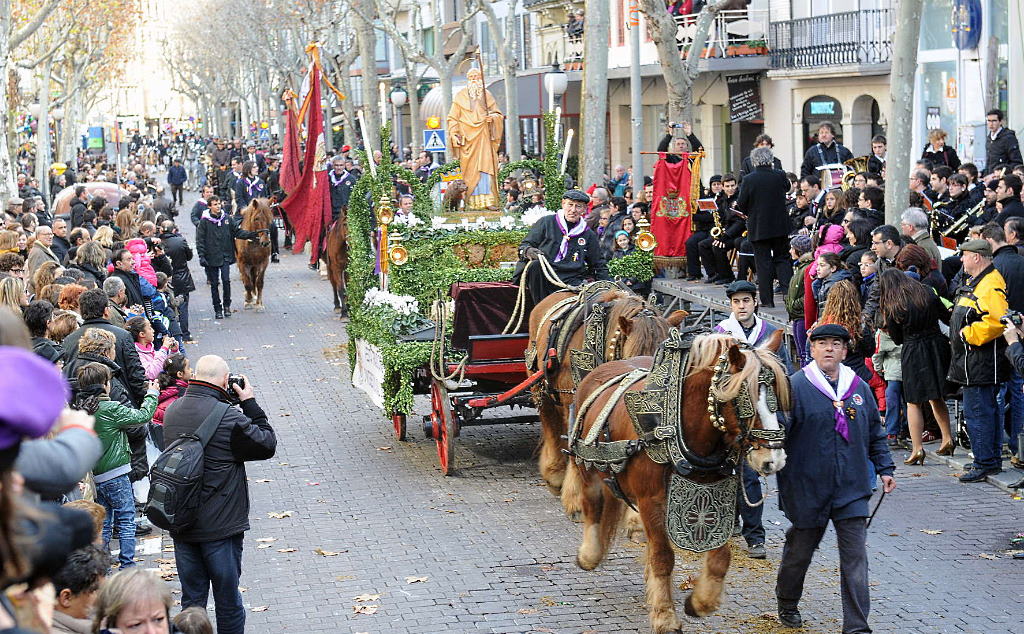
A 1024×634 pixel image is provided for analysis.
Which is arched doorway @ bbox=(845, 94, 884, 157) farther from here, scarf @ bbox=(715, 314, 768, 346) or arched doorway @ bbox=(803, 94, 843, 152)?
scarf @ bbox=(715, 314, 768, 346)

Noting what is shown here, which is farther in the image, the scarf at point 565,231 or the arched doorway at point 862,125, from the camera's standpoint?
the arched doorway at point 862,125

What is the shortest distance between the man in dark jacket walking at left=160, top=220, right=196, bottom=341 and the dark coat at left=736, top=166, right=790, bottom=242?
25.9 ft

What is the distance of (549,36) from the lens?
45750 mm

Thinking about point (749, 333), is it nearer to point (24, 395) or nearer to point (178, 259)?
point (24, 395)

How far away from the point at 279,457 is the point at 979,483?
19.8 feet

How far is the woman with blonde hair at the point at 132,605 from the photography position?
187 inches

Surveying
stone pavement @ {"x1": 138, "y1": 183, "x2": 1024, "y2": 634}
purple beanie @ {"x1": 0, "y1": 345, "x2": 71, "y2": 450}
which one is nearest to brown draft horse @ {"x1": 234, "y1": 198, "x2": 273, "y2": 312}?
stone pavement @ {"x1": 138, "y1": 183, "x2": 1024, "y2": 634}

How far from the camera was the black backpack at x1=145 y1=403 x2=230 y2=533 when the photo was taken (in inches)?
262

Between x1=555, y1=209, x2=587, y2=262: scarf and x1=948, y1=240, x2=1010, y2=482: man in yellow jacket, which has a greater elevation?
x1=555, y1=209, x2=587, y2=262: scarf

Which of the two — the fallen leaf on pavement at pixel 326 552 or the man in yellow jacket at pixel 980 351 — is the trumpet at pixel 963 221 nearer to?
the man in yellow jacket at pixel 980 351

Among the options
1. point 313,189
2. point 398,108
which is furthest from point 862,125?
point 398,108

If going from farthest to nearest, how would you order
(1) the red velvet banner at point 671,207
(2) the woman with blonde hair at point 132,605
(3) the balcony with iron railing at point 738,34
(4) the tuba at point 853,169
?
(3) the balcony with iron railing at point 738,34 < (1) the red velvet banner at point 671,207 < (4) the tuba at point 853,169 < (2) the woman with blonde hair at point 132,605

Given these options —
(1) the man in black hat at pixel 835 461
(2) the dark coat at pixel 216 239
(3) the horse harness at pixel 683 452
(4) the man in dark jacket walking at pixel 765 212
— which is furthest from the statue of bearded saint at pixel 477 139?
(1) the man in black hat at pixel 835 461

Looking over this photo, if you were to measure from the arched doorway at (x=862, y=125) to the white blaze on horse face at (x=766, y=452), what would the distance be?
23.3 meters
